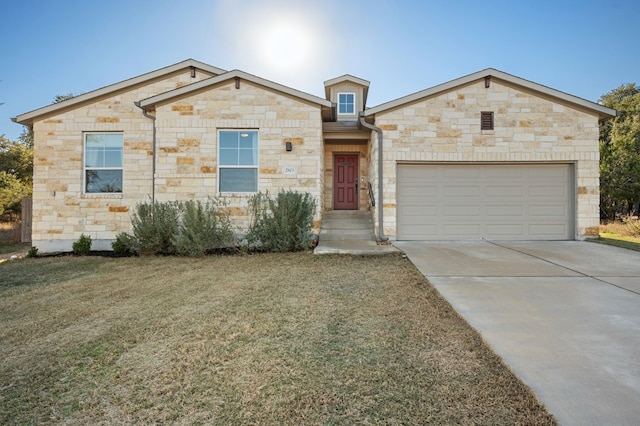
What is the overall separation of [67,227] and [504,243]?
11.7 meters

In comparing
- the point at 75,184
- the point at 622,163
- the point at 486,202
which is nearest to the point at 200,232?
the point at 75,184

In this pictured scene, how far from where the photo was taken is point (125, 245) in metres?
8.34

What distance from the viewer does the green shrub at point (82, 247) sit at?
8664 mm

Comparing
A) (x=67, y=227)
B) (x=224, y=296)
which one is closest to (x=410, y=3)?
(x=224, y=296)

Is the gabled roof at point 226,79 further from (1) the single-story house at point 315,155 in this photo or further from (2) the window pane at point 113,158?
(2) the window pane at point 113,158

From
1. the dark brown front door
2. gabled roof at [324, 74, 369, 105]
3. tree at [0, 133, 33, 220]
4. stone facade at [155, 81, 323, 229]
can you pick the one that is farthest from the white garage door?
tree at [0, 133, 33, 220]

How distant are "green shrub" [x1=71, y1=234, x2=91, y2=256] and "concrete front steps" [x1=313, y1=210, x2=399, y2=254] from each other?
6075 mm

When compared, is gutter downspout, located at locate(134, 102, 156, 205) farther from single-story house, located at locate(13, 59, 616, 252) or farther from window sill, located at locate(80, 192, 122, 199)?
window sill, located at locate(80, 192, 122, 199)

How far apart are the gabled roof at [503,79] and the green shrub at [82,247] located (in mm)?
8100

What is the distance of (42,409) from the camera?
80.0 inches

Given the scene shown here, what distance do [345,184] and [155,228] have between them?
6.48 metres

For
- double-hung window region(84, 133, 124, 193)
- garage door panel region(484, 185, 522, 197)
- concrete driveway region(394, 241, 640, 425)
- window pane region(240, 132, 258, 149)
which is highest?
window pane region(240, 132, 258, 149)

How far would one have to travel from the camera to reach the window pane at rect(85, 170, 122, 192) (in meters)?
9.34

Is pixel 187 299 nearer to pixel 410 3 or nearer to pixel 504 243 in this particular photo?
pixel 504 243
